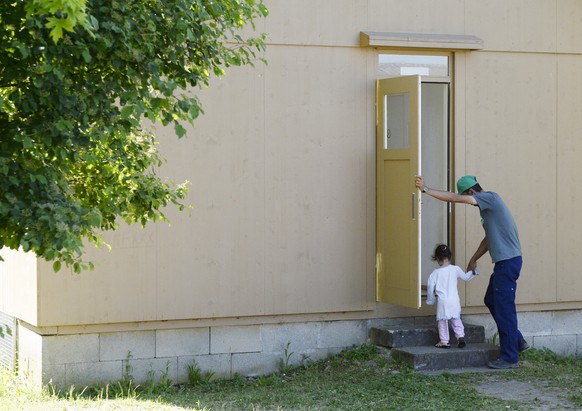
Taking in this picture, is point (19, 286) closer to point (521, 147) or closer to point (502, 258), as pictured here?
point (502, 258)

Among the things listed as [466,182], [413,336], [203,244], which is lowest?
[413,336]

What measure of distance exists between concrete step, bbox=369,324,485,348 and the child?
0.48 ft

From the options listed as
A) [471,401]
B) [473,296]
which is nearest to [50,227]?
[471,401]

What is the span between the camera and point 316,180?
10.3 m

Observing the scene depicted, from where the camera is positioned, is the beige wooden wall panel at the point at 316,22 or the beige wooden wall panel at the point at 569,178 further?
the beige wooden wall panel at the point at 569,178

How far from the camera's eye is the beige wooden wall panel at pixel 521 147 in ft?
35.7

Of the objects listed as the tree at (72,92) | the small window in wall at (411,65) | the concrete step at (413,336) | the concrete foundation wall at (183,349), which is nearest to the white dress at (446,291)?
the concrete step at (413,336)

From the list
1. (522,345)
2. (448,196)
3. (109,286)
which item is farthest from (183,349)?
(522,345)

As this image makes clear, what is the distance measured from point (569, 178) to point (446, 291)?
2.21m

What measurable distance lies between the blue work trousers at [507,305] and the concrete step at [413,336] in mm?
460

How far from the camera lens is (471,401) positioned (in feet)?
28.5

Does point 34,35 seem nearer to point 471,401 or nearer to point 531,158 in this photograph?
point 471,401

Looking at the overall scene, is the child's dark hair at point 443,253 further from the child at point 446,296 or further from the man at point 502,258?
the man at point 502,258

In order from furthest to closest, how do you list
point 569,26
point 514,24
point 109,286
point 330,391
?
1. point 569,26
2. point 514,24
3. point 109,286
4. point 330,391
